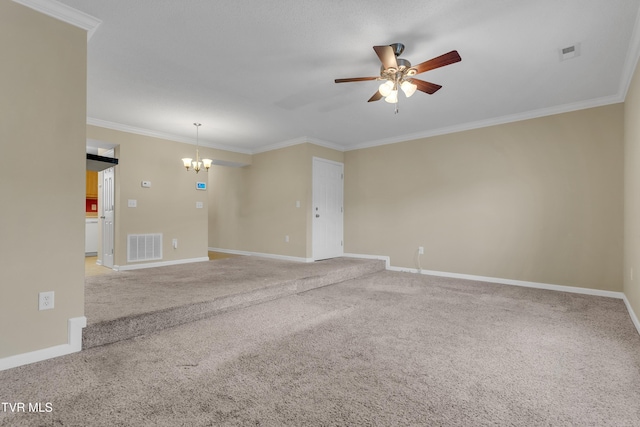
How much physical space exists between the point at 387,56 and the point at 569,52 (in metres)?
1.82

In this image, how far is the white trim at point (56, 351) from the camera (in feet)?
6.98

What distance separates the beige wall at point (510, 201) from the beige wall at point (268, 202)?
133 cm

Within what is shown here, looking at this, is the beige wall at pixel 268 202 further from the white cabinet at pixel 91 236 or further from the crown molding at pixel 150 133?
the white cabinet at pixel 91 236

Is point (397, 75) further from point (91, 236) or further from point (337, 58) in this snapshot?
point (91, 236)

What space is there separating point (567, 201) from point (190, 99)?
524 cm

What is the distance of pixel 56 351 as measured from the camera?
7.61 ft

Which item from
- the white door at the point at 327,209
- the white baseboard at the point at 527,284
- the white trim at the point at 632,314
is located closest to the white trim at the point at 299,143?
the white door at the point at 327,209

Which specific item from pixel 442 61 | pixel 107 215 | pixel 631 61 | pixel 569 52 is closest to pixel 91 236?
pixel 107 215

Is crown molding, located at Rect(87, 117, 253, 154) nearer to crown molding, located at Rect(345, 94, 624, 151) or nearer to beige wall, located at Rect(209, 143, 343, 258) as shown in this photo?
beige wall, located at Rect(209, 143, 343, 258)

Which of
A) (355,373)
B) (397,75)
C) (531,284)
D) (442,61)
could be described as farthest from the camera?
(531,284)

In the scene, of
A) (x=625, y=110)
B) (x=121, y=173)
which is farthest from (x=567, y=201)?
(x=121, y=173)

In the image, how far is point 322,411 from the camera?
171 centimetres

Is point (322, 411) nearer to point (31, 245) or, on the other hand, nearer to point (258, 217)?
point (31, 245)

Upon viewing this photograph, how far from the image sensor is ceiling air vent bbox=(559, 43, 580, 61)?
283 cm
